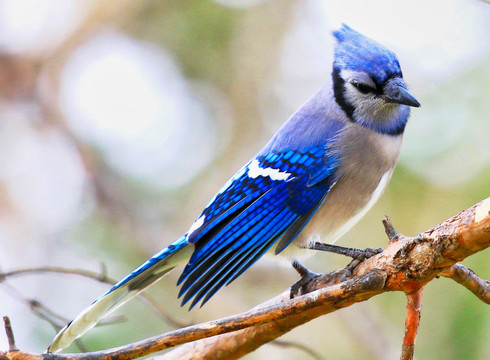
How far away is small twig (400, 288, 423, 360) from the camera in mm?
1544

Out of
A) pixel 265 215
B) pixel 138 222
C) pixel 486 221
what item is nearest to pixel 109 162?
pixel 138 222

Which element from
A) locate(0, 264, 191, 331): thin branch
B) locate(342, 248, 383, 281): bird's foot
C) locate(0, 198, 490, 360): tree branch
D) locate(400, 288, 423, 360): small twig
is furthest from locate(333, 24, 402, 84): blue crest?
locate(0, 264, 191, 331): thin branch

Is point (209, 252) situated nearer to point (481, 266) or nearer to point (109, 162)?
point (481, 266)

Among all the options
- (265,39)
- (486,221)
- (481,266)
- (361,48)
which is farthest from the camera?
(265,39)

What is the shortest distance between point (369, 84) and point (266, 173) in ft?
1.78

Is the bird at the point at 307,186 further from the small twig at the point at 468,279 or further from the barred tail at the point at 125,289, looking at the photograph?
the small twig at the point at 468,279

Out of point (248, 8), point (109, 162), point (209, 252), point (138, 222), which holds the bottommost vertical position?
point (209, 252)

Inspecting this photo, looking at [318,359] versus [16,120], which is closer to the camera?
[318,359]

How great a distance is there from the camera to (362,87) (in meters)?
2.37

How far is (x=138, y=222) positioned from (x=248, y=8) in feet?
5.88

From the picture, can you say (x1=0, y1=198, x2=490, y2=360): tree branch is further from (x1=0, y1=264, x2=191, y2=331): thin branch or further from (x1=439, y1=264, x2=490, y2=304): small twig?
(x1=0, y1=264, x2=191, y2=331): thin branch

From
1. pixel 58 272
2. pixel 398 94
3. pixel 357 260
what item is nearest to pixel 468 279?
pixel 357 260

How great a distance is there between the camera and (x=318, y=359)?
6.65 feet

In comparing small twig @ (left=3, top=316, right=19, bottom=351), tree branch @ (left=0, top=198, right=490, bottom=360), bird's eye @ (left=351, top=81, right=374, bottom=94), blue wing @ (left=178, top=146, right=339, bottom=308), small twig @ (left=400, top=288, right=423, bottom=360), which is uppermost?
bird's eye @ (left=351, top=81, right=374, bottom=94)
